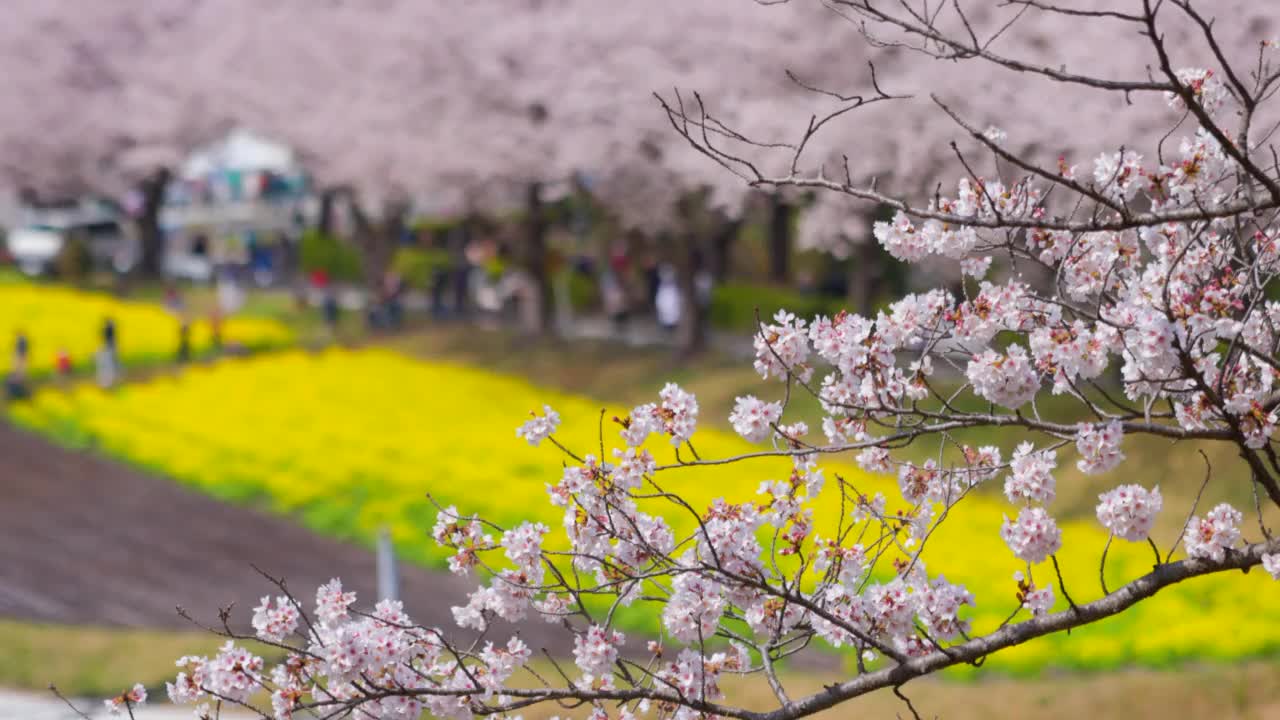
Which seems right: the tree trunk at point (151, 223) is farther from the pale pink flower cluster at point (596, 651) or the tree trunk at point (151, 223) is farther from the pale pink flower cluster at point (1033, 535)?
the pale pink flower cluster at point (1033, 535)

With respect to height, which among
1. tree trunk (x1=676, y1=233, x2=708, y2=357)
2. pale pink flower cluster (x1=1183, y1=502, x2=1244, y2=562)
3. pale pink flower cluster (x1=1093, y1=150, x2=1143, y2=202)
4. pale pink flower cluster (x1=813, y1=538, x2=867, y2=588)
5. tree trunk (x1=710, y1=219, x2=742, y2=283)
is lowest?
pale pink flower cluster (x1=813, y1=538, x2=867, y2=588)

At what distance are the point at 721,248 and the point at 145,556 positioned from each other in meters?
20.2

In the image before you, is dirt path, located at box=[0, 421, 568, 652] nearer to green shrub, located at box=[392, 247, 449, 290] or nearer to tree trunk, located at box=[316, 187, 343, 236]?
green shrub, located at box=[392, 247, 449, 290]

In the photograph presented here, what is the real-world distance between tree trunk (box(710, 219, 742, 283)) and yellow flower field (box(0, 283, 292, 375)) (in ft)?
33.4

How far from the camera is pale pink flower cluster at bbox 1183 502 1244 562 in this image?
6266 millimetres

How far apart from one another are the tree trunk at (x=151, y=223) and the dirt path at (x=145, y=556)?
26.8 m

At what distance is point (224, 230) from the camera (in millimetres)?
69125

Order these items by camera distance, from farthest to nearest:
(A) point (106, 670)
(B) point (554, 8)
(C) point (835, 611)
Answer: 1. (B) point (554, 8)
2. (A) point (106, 670)
3. (C) point (835, 611)

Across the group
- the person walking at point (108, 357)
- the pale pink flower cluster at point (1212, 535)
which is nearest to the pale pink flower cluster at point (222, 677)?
the pale pink flower cluster at point (1212, 535)

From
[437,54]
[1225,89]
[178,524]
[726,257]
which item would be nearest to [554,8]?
[437,54]

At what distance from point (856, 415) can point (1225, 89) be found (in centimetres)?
211

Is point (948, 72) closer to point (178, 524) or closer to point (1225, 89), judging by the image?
point (178, 524)

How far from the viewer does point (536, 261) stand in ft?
122

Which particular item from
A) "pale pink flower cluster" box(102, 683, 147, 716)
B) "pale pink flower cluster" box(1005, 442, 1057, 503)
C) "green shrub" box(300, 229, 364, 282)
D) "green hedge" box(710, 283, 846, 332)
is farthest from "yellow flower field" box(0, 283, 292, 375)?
"pale pink flower cluster" box(1005, 442, 1057, 503)
